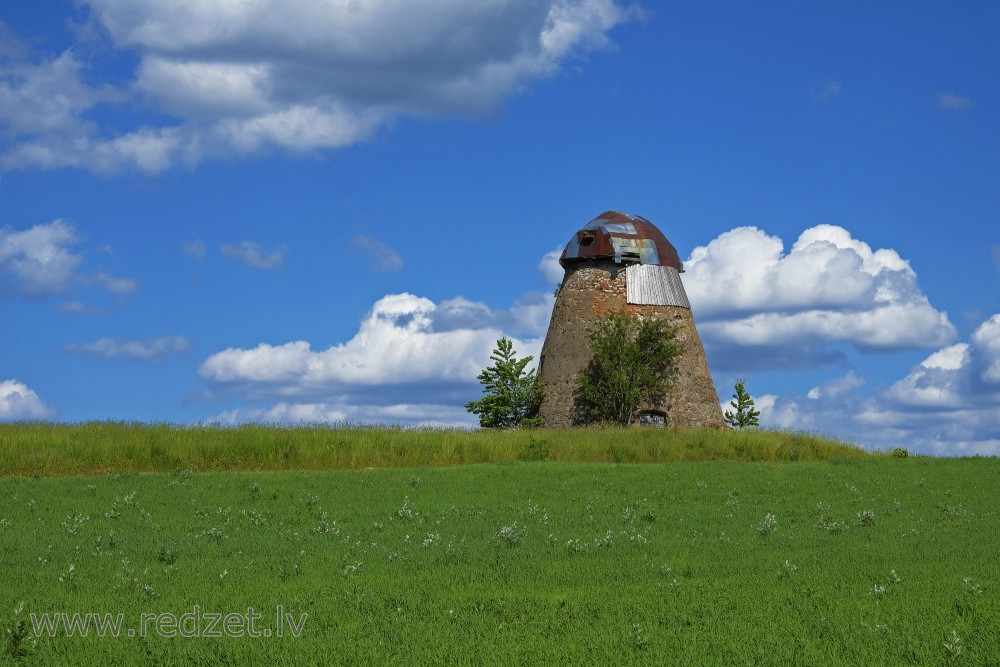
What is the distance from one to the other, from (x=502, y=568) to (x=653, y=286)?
45.2m

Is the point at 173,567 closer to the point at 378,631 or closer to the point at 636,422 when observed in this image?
the point at 378,631

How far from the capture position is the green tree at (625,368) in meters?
55.3

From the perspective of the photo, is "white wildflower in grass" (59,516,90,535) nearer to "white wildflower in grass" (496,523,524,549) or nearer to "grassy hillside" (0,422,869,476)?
"white wildflower in grass" (496,523,524,549)

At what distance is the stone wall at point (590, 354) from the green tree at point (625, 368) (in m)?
0.70

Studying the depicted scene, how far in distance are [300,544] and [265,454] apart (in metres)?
17.7

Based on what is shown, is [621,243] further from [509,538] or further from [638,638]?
[638,638]

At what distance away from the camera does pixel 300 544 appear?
61.3 ft

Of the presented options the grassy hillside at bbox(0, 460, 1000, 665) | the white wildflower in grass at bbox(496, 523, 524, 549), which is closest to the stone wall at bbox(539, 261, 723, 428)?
the grassy hillside at bbox(0, 460, 1000, 665)

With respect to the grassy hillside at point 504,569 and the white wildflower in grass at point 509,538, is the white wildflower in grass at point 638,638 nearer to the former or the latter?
the grassy hillside at point 504,569

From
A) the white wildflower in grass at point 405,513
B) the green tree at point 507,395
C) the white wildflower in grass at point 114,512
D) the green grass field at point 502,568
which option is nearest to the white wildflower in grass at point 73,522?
the green grass field at point 502,568

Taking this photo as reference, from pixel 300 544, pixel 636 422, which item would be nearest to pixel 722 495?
pixel 300 544

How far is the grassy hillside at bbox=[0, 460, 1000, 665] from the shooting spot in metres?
11.0

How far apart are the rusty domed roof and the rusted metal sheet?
474 millimetres

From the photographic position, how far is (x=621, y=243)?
58688 millimetres
